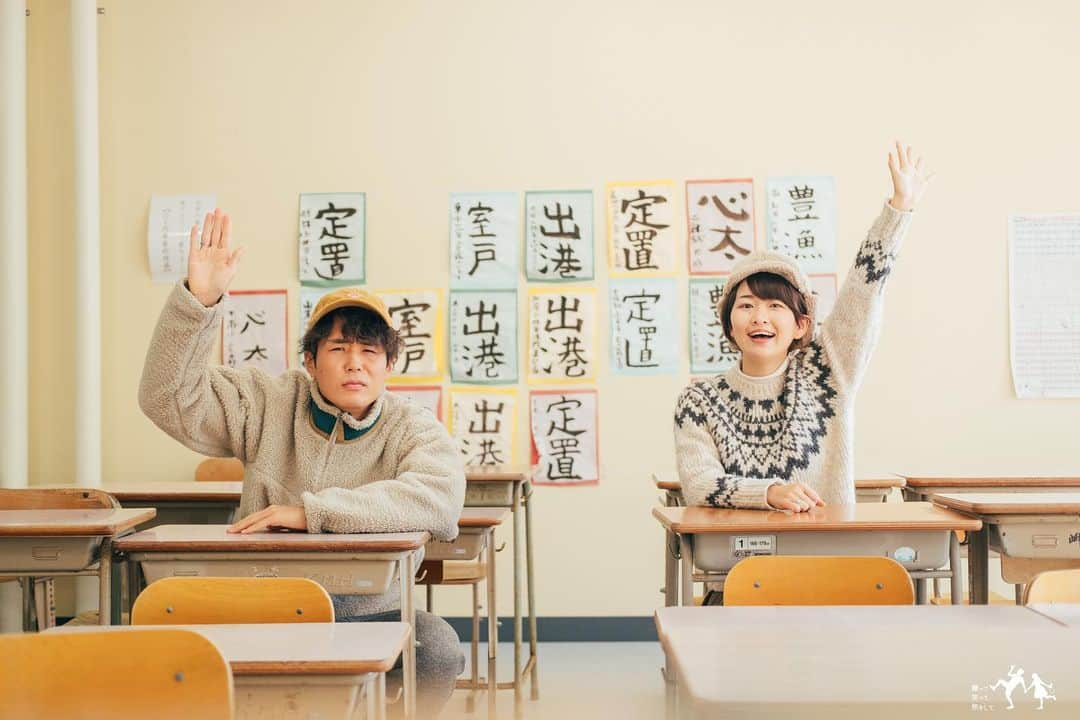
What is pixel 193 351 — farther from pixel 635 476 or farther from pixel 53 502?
pixel 635 476

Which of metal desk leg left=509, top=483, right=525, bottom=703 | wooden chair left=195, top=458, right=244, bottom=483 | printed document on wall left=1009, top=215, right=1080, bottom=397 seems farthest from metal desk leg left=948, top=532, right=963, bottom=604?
wooden chair left=195, top=458, right=244, bottom=483

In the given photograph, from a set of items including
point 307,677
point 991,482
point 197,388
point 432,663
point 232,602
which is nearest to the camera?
point 307,677

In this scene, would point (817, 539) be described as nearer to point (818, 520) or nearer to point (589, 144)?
point (818, 520)

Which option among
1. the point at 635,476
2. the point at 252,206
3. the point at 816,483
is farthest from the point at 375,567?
the point at 252,206

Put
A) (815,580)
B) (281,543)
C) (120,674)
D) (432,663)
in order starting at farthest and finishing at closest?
(432,663)
(281,543)
(815,580)
(120,674)

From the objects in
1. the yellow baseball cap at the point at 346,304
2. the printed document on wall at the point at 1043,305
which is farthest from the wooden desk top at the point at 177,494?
the printed document on wall at the point at 1043,305

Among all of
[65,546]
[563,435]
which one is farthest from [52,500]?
[563,435]

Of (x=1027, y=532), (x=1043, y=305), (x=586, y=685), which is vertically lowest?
(x=586, y=685)

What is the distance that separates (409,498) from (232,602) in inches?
23.8

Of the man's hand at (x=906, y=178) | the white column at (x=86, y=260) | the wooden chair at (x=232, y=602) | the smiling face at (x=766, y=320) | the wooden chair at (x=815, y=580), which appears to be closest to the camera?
the wooden chair at (x=232, y=602)

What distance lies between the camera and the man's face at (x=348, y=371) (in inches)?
92.0

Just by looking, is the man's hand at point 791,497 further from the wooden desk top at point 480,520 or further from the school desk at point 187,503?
the school desk at point 187,503

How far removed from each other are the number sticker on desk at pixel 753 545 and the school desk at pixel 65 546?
136cm

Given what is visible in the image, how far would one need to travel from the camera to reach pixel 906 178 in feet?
8.06
